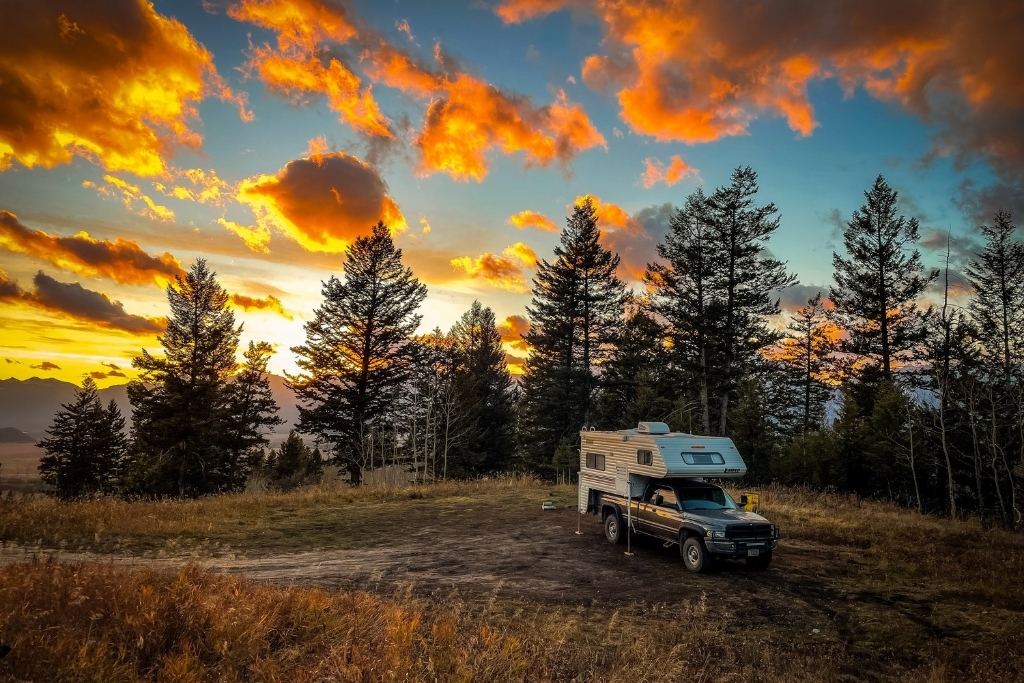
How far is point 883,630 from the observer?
8.90m

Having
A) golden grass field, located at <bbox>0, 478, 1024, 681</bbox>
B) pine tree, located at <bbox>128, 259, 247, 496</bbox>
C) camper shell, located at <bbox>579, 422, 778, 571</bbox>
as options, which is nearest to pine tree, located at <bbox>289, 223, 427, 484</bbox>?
pine tree, located at <bbox>128, 259, 247, 496</bbox>

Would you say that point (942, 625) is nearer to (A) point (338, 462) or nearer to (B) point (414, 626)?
(B) point (414, 626)

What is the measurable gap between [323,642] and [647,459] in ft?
33.1

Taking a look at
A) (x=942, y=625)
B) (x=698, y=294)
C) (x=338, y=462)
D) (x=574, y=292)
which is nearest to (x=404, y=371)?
(x=338, y=462)

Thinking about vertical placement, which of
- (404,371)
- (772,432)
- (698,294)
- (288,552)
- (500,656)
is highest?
(698,294)

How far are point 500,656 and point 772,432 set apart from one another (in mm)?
30813

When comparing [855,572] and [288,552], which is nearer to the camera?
[855,572]

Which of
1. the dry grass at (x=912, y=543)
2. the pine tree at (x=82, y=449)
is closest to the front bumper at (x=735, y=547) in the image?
the dry grass at (x=912, y=543)

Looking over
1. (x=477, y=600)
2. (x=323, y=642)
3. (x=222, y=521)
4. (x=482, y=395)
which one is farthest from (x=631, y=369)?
(x=323, y=642)

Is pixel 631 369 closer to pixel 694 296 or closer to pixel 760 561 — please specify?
pixel 694 296

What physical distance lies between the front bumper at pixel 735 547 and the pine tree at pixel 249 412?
34.3 metres

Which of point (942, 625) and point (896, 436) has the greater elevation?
point (896, 436)

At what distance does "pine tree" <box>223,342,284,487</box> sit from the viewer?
37.2 meters

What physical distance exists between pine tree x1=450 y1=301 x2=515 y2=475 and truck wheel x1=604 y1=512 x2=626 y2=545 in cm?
2178
